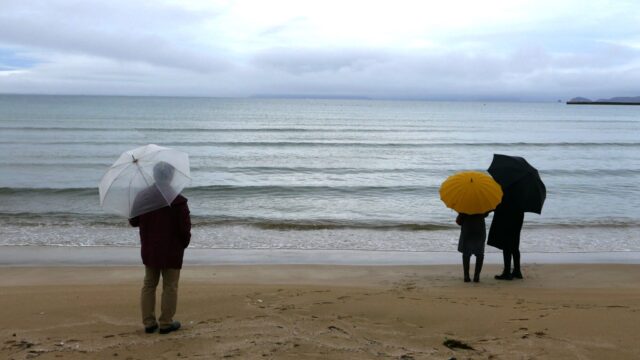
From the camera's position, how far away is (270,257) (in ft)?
34.2

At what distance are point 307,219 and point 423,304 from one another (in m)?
7.89

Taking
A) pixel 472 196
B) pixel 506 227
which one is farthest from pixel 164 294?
pixel 506 227

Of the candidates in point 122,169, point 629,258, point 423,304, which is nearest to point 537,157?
point 629,258

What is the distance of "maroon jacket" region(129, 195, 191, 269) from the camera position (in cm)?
508

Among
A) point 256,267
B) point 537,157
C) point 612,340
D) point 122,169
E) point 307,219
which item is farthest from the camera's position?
point 537,157

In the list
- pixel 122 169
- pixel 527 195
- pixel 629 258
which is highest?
pixel 122 169

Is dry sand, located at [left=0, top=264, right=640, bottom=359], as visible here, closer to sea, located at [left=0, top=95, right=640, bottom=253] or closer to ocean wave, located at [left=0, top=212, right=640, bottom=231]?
sea, located at [left=0, top=95, right=640, bottom=253]

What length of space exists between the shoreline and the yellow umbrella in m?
2.66

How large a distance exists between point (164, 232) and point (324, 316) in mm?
1958

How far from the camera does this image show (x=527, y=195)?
26.3 ft

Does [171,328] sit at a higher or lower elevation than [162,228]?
lower

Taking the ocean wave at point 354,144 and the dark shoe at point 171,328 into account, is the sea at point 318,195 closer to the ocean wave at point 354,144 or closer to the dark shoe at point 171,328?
the ocean wave at point 354,144

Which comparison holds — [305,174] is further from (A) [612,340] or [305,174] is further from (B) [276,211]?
(A) [612,340]

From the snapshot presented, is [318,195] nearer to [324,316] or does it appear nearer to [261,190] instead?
[261,190]
